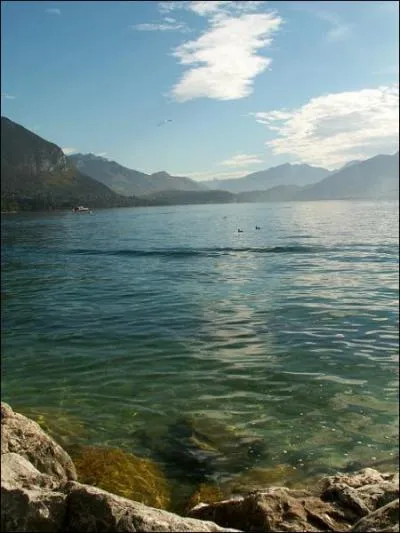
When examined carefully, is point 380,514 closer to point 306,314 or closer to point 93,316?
point 306,314

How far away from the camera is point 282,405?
16.0 meters

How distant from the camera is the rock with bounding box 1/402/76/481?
8953 millimetres

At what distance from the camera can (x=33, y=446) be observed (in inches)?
363

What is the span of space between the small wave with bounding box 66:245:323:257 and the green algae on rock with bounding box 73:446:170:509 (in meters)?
53.5

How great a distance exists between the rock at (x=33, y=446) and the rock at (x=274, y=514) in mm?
3258

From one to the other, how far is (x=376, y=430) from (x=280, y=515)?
8.52 m

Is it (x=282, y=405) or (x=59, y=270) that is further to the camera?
(x=59, y=270)

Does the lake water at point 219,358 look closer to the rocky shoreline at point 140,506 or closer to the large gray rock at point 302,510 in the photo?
the rocky shoreline at point 140,506

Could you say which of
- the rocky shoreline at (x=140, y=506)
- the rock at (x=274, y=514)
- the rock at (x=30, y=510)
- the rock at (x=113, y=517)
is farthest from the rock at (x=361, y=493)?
the rock at (x=30, y=510)

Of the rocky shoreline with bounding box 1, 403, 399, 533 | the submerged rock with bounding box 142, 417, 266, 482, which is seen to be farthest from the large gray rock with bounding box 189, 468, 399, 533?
the submerged rock with bounding box 142, 417, 266, 482

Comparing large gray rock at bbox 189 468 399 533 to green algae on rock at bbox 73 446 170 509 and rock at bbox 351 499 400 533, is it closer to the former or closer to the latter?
rock at bbox 351 499 400 533

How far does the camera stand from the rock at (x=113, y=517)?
514cm

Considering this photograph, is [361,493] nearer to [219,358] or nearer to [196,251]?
[219,358]

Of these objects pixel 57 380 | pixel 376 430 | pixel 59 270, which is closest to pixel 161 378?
pixel 57 380
